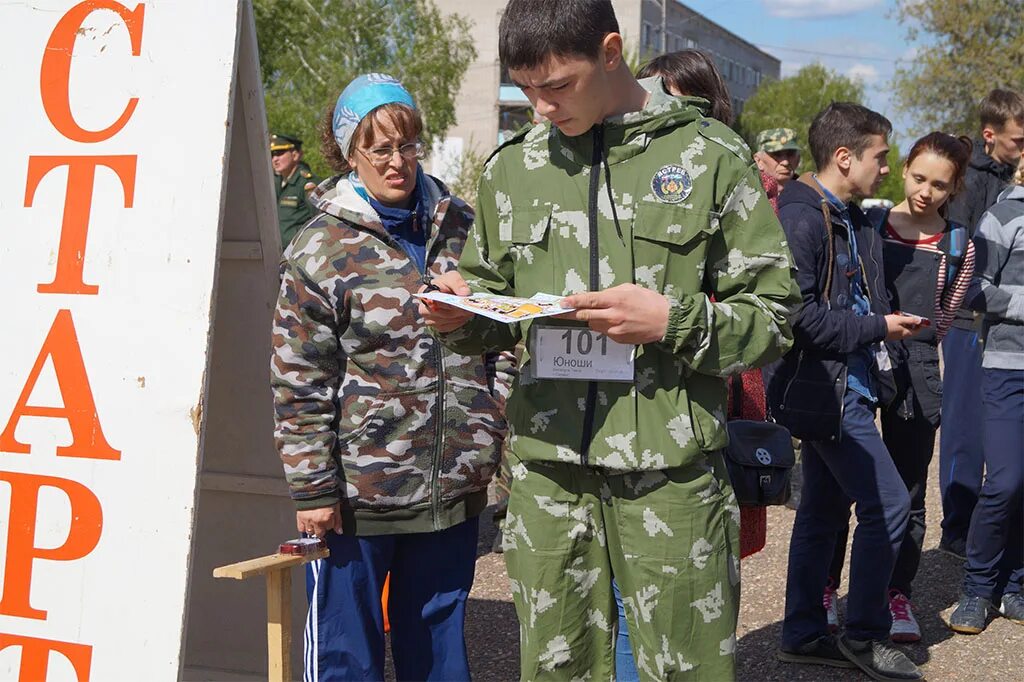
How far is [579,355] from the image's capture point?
2268mm

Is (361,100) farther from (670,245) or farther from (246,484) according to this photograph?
(246,484)

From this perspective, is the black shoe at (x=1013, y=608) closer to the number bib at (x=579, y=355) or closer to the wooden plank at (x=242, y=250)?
the number bib at (x=579, y=355)

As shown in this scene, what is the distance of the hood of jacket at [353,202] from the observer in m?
2.90

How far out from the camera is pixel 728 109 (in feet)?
10.7

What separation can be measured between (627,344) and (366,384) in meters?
0.88

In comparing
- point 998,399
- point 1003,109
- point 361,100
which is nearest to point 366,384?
point 361,100

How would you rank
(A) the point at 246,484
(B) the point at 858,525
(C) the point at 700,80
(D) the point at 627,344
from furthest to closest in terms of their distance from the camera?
1. (B) the point at 858,525
2. (A) the point at 246,484
3. (C) the point at 700,80
4. (D) the point at 627,344

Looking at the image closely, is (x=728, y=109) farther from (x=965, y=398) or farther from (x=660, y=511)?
(x=965, y=398)

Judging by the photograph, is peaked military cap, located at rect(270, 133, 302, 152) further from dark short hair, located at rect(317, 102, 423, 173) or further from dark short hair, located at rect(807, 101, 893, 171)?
dark short hair, located at rect(317, 102, 423, 173)

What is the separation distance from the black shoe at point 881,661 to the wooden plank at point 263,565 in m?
2.13

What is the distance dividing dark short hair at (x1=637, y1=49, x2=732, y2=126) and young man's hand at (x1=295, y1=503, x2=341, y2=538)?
1.44 m

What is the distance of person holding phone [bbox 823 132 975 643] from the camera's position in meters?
4.30

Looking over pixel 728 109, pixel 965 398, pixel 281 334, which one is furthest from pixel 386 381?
pixel 965 398

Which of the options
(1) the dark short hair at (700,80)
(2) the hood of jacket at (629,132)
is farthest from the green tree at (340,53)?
(2) the hood of jacket at (629,132)
